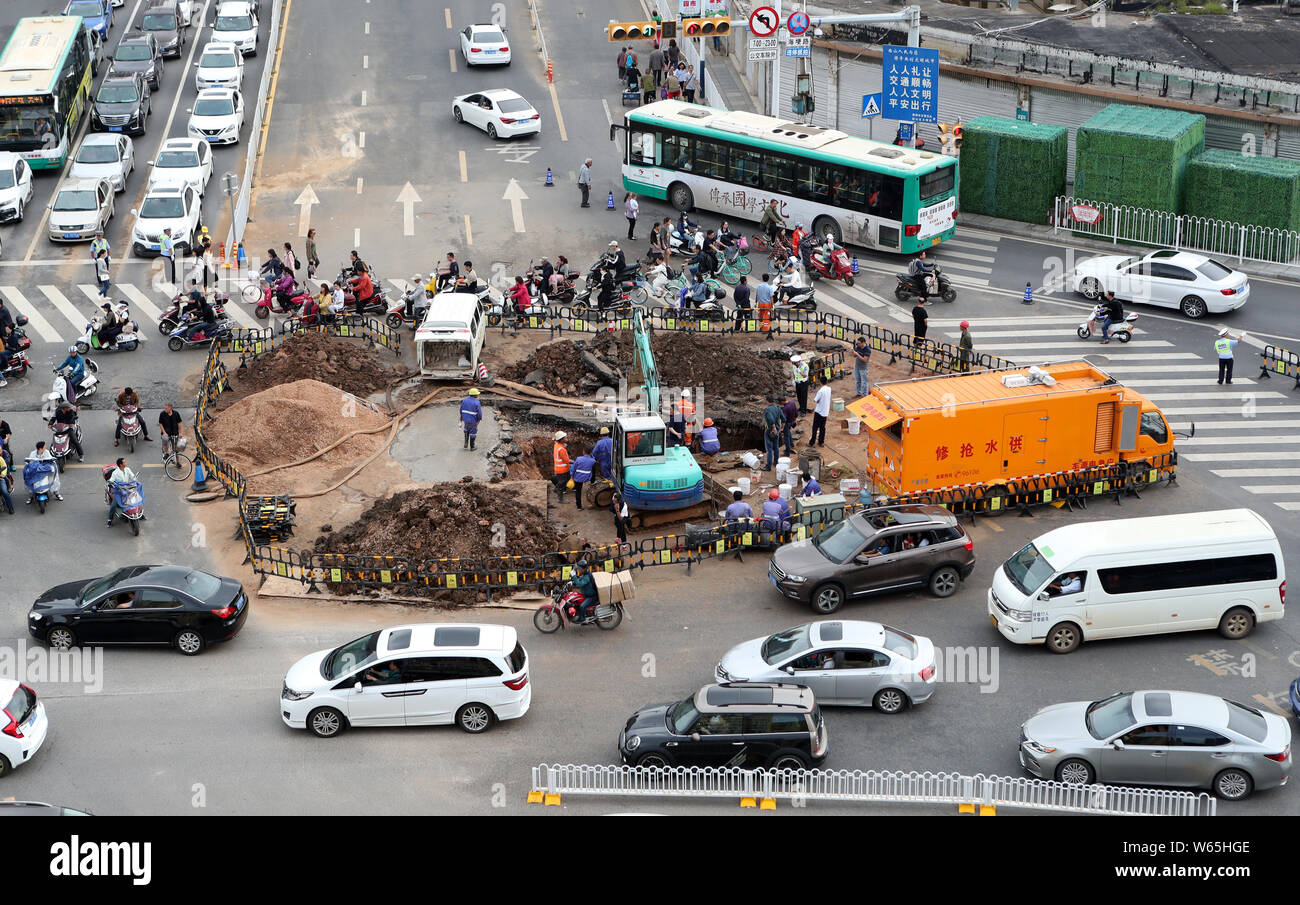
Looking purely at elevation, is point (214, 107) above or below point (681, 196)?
above

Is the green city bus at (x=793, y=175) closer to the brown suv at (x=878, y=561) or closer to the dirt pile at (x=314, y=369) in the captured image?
the dirt pile at (x=314, y=369)

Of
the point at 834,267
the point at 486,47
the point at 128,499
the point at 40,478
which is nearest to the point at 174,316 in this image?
the point at 40,478

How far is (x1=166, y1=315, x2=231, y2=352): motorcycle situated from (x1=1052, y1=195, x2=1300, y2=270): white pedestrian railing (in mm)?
25257

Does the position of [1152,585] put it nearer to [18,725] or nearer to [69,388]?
[18,725]

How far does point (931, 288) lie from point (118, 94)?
30.3 m

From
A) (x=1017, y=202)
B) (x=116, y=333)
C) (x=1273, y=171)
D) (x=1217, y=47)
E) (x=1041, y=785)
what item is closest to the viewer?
(x=1041, y=785)

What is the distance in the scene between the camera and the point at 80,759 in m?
23.8

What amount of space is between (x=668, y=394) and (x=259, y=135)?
25508 millimetres

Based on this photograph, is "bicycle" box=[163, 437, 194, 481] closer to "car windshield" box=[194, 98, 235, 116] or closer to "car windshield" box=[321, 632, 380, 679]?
"car windshield" box=[321, 632, 380, 679]

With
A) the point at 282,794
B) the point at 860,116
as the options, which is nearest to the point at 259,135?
the point at 860,116

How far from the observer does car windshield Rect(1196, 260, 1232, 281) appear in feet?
134

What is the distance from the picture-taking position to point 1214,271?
135 feet

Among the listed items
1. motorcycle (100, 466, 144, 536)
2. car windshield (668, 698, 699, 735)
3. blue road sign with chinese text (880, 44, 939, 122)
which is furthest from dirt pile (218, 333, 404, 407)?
blue road sign with chinese text (880, 44, 939, 122)

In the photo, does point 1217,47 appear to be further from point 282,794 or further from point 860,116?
point 282,794
